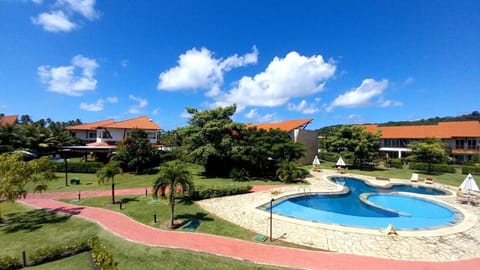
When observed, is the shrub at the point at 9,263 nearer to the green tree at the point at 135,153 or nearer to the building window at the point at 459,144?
the green tree at the point at 135,153

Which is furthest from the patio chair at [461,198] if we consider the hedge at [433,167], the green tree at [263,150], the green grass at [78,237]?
the green grass at [78,237]

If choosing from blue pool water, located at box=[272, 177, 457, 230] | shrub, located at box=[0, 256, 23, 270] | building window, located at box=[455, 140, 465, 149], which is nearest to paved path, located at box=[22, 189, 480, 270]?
shrub, located at box=[0, 256, 23, 270]

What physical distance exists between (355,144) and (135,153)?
31970 mm

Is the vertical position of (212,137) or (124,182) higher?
(212,137)

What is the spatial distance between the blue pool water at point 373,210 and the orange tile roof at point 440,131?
25.0 m

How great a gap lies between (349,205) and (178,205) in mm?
14392

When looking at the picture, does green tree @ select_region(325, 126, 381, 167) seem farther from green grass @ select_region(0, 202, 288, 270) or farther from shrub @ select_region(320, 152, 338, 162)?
green grass @ select_region(0, 202, 288, 270)

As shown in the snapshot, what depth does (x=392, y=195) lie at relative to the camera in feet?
75.0

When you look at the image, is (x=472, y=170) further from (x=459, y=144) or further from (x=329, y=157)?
(x=329, y=157)

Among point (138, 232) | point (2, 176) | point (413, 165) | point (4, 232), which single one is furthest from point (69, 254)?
point (413, 165)

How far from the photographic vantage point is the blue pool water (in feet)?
51.9

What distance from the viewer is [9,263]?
31.4ft

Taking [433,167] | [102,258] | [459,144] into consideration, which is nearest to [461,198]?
[433,167]

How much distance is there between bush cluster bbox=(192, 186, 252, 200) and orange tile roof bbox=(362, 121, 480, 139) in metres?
40.8
